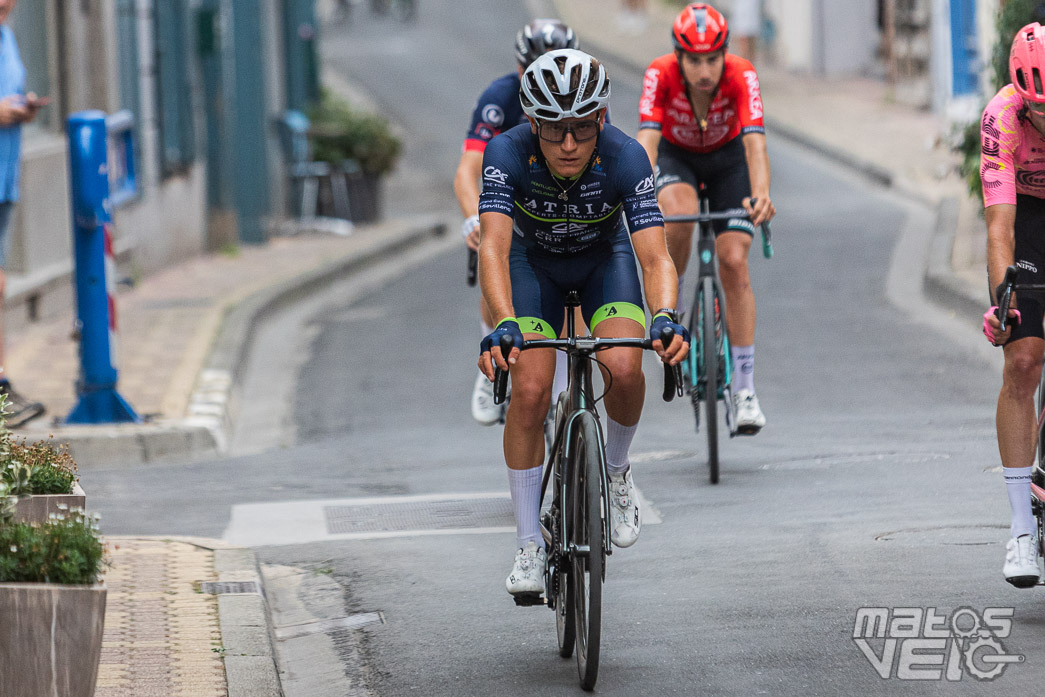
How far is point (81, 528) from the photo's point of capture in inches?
173

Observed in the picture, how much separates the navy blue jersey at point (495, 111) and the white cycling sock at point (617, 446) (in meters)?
2.85

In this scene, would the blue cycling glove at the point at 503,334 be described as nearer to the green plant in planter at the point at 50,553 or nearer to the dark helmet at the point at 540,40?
the green plant in planter at the point at 50,553

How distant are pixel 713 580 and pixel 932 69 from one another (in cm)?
2472

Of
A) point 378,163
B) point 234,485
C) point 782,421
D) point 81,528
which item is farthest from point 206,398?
point 378,163

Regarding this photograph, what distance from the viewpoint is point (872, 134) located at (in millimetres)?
27500

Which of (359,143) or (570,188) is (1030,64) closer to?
(570,188)

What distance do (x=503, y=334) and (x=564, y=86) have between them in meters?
0.88

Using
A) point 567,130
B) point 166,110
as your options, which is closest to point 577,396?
point 567,130

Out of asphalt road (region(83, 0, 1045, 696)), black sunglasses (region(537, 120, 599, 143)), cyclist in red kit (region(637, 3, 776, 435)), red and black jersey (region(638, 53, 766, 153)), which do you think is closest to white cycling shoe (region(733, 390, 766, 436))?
cyclist in red kit (region(637, 3, 776, 435))

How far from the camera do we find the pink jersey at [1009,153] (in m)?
5.58

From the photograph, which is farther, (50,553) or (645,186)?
(645,186)

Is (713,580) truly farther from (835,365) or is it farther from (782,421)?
(835,365)

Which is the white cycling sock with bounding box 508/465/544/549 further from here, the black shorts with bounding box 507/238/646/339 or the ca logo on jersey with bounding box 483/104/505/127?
the ca logo on jersey with bounding box 483/104/505/127

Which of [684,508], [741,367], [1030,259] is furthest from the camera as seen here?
[741,367]
